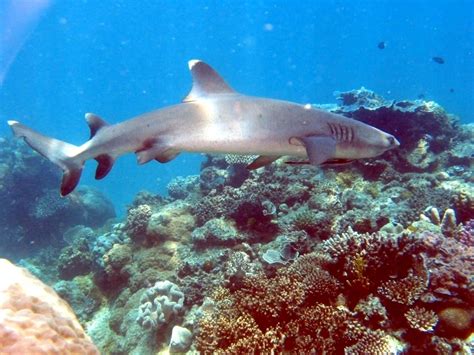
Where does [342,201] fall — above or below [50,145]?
above

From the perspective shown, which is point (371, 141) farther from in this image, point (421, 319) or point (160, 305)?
point (160, 305)

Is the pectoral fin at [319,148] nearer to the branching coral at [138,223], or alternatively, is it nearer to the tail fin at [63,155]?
the tail fin at [63,155]

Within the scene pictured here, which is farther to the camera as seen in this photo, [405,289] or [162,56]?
[162,56]

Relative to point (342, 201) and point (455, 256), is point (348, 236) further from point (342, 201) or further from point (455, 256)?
point (342, 201)

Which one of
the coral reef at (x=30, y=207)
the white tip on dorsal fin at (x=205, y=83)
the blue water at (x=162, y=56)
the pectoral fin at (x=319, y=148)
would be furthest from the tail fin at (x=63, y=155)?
the blue water at (x=162, y=56)

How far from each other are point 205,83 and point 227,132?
773mm

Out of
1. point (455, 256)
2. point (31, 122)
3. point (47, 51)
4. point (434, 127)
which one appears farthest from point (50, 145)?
point (47, 51)

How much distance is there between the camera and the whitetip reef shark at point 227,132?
419 cm

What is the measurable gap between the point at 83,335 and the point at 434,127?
1086cm

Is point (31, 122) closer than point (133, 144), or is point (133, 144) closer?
point (133, 144)

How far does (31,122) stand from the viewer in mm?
140250

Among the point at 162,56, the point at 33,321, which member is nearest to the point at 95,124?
the point at 33,321

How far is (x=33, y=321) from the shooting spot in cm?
291

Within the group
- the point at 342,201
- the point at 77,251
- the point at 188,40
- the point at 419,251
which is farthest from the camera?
the point at 188,40
